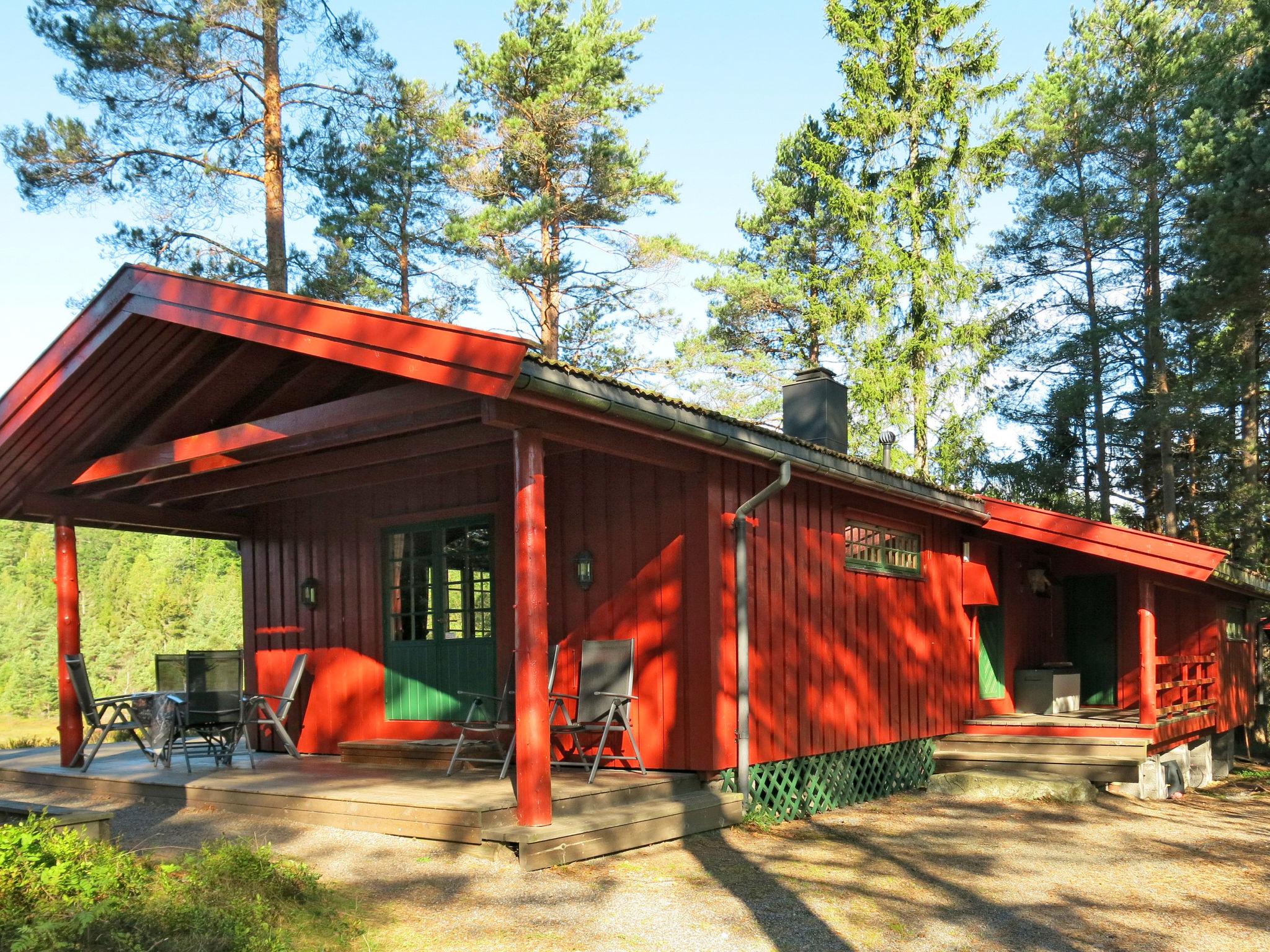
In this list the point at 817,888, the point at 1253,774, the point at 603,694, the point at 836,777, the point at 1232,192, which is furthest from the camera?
the point at 1253,774

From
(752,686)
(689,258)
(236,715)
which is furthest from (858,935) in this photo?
(689,258)

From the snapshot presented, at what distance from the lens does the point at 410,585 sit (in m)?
9.25

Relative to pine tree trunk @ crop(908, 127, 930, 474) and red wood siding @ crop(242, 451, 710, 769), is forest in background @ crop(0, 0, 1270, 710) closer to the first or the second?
pine tree trunk @ crop(908, 127, 930, 474)

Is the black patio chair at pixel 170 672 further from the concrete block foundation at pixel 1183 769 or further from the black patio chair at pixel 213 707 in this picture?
the concrete block foundation at pixel 1183 769

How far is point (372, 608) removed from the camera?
9.49m

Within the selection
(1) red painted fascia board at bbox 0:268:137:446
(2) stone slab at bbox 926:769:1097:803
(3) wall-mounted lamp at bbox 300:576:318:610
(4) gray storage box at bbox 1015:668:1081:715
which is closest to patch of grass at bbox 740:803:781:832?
(2) stone slab at bbox 926:769:1097:803

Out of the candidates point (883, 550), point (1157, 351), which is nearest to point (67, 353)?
point (883, 550)

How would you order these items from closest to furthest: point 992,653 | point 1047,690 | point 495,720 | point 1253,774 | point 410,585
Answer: point 495,720, point 410,585, point 992,653, point 1047,690, point 1253,774

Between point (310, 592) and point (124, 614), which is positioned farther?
point (124, 614)

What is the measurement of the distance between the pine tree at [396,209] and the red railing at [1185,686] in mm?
12307

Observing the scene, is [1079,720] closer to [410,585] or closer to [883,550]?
[883,550]

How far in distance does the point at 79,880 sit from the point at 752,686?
4630 mm

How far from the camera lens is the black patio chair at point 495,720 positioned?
725cm

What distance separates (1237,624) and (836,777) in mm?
8746
